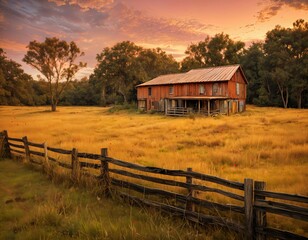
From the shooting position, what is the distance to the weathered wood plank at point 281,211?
12.2 feet

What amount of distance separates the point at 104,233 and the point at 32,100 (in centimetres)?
8864

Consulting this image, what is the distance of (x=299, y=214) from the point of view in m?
3.76

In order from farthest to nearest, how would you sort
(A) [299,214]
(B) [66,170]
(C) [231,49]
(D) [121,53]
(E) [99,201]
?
(C) [231,49] → (D) [121,53] → (B) [66,170] → (E) [99,201] → (A) [299,214]

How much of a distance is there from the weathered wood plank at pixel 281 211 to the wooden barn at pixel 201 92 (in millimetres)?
32781

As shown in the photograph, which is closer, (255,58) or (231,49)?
(255,58)

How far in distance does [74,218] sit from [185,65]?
240 ft

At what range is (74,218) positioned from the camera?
5.32 metres

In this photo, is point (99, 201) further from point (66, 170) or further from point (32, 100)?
point (32, 100)

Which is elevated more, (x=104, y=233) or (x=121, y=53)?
(x=121, y=53)

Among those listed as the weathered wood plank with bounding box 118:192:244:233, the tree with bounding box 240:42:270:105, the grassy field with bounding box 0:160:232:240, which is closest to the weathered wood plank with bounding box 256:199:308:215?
the weathered wood plank with bounding box 118:192:244:233

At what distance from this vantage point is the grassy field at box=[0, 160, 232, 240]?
15.0ft

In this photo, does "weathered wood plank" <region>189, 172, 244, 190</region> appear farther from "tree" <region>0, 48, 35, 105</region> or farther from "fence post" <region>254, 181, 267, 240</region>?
"tree" <region>0, 48, 35, 105</region>

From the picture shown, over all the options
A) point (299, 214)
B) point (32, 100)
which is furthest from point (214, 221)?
point (32, 100)

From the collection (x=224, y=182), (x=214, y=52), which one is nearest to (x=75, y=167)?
(x=224, y=182)
